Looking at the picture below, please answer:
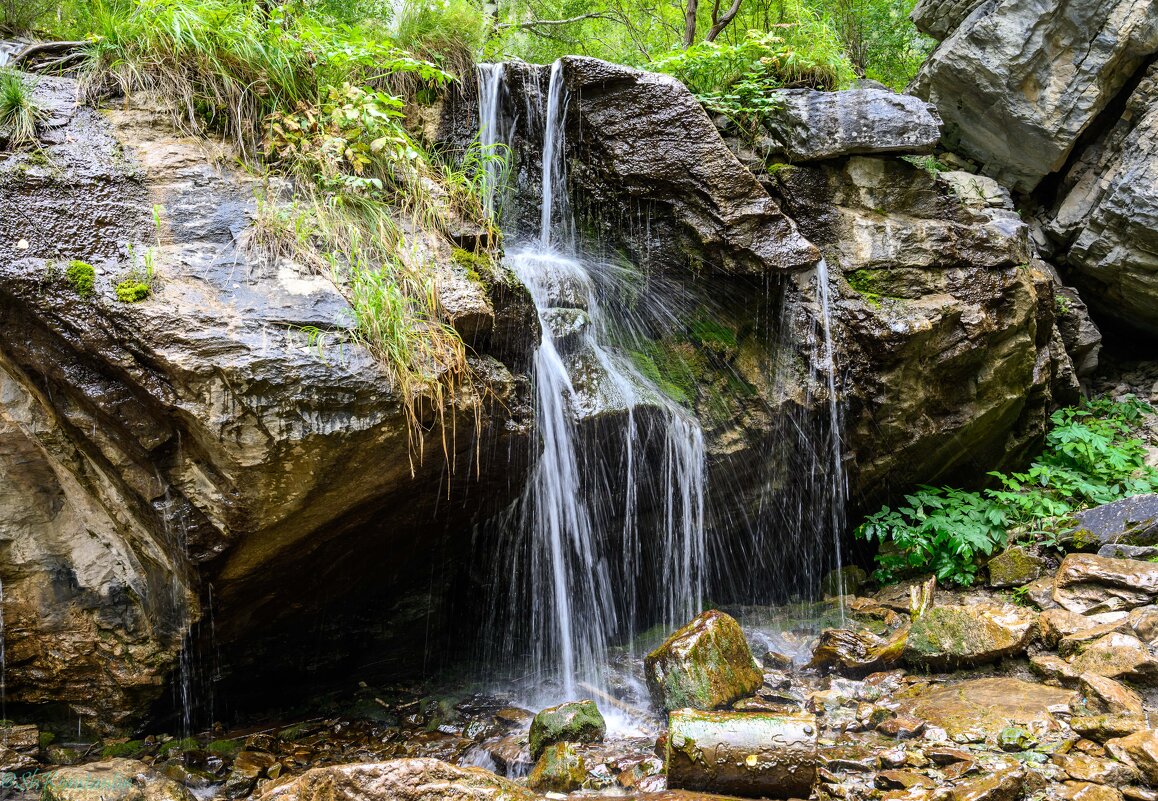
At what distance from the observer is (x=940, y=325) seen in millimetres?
5855

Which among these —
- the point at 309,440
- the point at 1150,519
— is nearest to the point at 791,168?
the point at 1150,519

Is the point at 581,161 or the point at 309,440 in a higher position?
the point at 581,161

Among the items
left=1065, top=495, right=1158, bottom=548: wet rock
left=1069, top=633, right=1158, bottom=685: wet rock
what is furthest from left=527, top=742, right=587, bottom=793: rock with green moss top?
left=1065, top=495, right=1158, bottom=548: wet rock

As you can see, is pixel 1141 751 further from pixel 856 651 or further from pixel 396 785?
pixel 396 785

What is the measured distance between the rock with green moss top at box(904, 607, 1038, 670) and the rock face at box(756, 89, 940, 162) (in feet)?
11.9

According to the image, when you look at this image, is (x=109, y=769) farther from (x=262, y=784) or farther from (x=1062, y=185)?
(x=1062, y=185)

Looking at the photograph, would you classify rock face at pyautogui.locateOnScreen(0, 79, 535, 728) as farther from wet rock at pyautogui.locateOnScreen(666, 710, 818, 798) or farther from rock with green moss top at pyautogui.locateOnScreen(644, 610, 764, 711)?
wet rock at pyautogui.locateOnScreen(666, 710, 818, 798)

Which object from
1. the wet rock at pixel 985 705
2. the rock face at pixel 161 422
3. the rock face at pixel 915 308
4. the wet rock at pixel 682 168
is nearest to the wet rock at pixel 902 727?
the wet rock at pixel 985 705

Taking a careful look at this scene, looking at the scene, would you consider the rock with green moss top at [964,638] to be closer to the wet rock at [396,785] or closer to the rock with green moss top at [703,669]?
the rock with green moss top at [703,669]

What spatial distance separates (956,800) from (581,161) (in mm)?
4954

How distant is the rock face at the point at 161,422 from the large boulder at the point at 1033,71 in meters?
5.86

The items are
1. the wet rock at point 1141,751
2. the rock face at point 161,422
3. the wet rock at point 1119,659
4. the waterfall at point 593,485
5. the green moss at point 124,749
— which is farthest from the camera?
the waterfall at point 593,485

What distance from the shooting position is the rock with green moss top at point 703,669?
4.25 m

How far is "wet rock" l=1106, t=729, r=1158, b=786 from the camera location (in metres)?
3.08
